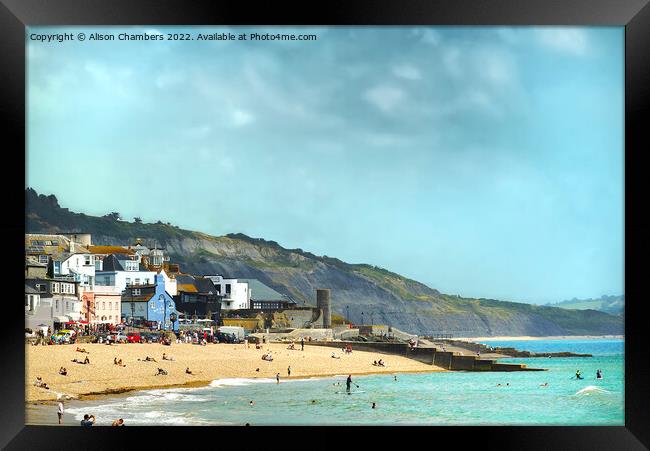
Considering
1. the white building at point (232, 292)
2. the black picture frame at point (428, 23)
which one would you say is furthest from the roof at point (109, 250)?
the black picture frame at point (428, 23)

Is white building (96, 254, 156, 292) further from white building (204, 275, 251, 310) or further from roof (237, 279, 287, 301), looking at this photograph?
roof (237, 279, 287, 301)

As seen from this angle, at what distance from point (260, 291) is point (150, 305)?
6.60m

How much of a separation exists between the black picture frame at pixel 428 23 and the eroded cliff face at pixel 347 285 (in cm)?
697

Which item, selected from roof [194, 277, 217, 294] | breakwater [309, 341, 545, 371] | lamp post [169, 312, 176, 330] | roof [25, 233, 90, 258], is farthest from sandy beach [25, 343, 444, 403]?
roof [25, 233, 90, 258]

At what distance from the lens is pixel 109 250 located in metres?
17.1

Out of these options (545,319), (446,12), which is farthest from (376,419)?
(545,319)

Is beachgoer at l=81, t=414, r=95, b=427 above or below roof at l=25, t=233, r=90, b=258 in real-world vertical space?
below

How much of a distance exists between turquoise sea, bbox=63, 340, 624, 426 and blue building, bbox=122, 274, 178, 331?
2.66 m

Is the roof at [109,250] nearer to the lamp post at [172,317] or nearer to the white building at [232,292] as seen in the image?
the lamp post at [172,317]

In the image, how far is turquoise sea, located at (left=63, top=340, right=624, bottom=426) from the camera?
11812 mm

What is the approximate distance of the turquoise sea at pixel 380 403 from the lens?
11.8m

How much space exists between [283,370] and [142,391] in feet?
17.6

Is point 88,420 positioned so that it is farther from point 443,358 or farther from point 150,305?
point 443,358

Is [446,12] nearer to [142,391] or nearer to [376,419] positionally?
[376,419]
